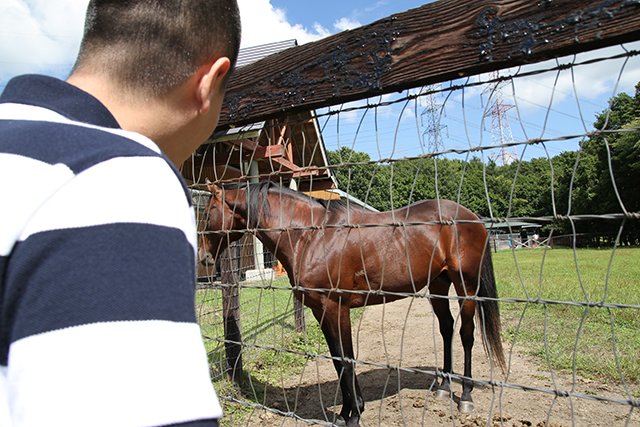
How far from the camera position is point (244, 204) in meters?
3.12

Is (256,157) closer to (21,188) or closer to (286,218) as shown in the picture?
(286,218)

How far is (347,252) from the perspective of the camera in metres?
2.84

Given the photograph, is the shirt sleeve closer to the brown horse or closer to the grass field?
the grass field

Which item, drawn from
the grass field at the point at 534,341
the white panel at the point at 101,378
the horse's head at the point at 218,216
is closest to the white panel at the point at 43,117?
the white panel at the point at 101,378

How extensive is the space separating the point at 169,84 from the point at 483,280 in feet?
11.3

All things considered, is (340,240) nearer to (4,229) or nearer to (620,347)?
(4,229)

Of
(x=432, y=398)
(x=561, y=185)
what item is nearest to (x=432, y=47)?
(x=432, y=398)

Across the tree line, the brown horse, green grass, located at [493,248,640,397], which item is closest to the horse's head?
the brown horse

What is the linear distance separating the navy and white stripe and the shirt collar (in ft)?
0.31

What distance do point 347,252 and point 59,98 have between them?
2.40 meters

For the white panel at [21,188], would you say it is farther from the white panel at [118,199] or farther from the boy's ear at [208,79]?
the boy's ear at [208,79]

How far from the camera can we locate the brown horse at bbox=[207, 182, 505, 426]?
2.75 m

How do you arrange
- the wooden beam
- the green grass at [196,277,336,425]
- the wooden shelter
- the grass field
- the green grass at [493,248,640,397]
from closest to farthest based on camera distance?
the wooden beam, the wooden shelter, the green grass at [196,277,336,425], the grass field, the green grass at [493,248,640,397]

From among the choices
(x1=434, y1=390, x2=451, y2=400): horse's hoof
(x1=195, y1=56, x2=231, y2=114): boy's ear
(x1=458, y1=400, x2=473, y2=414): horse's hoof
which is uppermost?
(x1=195, y1=56, x2=231, y2=114): boy's ear
